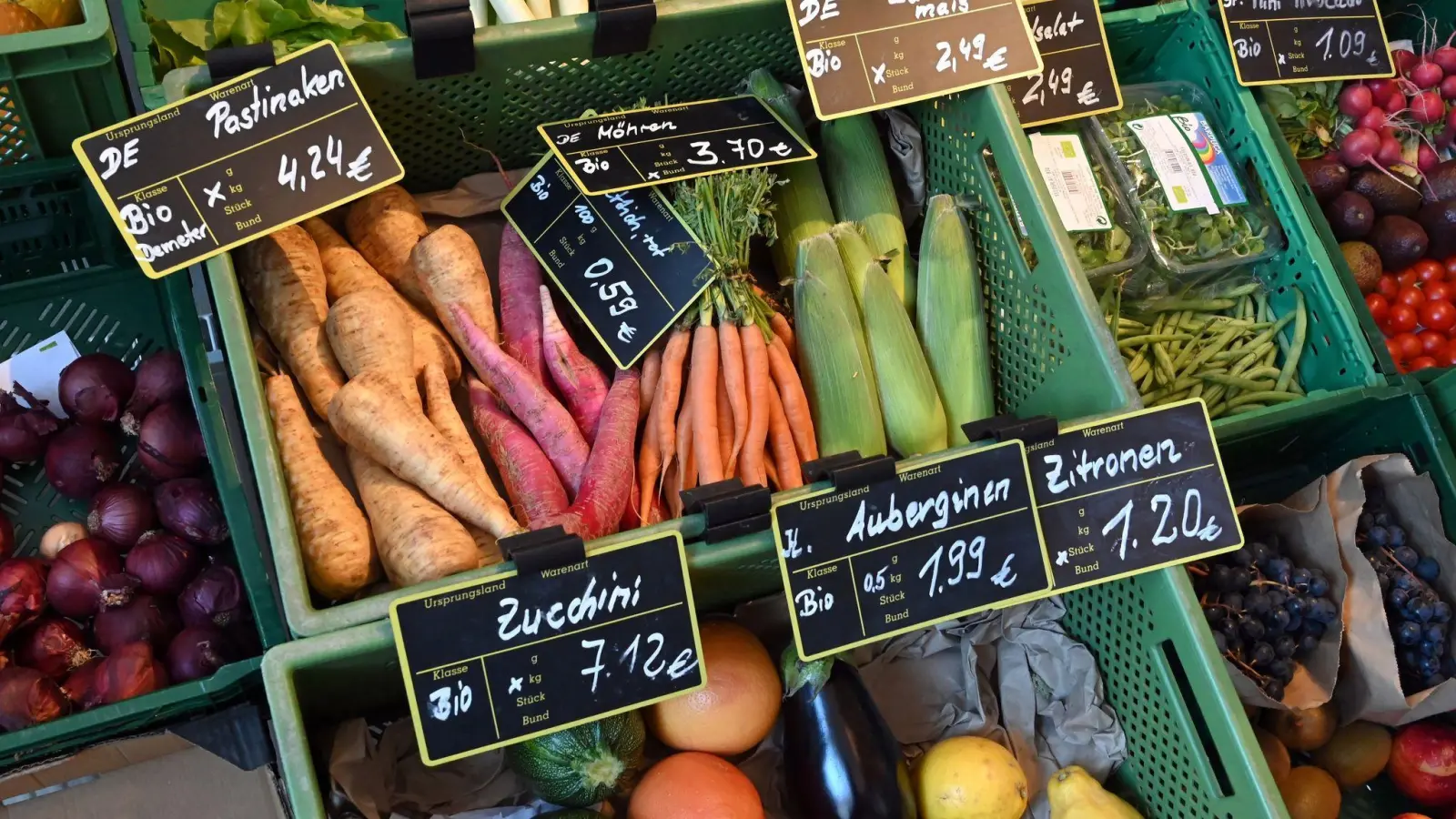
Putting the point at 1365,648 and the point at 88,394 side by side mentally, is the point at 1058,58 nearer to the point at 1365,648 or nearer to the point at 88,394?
the point at 1365,648

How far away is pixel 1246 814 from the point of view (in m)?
1.24

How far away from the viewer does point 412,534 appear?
135 centimetres

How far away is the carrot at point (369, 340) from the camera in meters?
1.50

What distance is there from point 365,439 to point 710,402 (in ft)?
1.60

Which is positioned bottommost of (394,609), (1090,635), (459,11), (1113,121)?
(1090,635)

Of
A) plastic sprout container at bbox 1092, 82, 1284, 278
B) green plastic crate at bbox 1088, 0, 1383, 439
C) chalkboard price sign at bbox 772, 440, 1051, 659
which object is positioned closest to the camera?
chalkboard price sign at bbox 772, 440, 1051, 659

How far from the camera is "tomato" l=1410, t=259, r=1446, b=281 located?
2332 mm

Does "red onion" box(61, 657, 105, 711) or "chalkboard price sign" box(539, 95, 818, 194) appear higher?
"chalkboard price sign" box(539, 95, 818, 194)

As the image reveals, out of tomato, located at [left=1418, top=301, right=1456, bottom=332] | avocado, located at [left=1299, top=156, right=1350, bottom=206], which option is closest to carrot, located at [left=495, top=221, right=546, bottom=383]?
avocado, located at [left=1299, top=156, right=1350, bottom=206]

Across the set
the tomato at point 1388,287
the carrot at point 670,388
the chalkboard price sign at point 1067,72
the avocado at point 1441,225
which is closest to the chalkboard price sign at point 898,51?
the chalkboard price sign at point 1067,72

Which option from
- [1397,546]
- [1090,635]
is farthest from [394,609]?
[1397,546]

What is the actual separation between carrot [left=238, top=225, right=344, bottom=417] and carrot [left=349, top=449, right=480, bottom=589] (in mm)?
190

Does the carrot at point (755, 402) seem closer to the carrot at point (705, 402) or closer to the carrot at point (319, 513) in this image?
the carrot at point (705, 402)

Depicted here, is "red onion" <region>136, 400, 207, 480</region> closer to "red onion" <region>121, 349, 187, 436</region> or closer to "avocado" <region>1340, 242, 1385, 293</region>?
"red onion" <region>121, 349, 187, 436</region>
